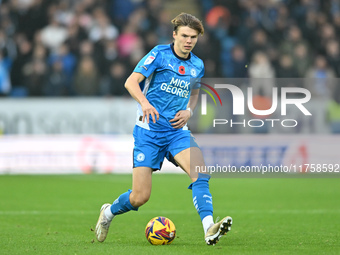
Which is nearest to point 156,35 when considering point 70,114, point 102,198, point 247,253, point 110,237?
point 70,114

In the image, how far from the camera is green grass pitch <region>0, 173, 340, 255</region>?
6637mm

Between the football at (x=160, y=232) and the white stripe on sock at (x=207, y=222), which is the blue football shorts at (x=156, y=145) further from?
the white stripe on sock at (x=207, y=222)

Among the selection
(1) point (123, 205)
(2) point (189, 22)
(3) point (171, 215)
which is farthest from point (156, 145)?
(3) point (171, 215)

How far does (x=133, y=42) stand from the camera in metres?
18.6

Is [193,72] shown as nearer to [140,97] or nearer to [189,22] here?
[189,22]

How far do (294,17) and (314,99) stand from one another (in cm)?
451

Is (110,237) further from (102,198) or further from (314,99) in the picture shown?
(314,99)

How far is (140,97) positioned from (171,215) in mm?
3404

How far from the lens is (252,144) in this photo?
15.9 metres

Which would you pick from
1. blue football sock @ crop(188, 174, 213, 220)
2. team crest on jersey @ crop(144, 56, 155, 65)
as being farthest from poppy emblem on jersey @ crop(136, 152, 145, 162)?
team crest on jersey @ crop(144, 56, 155, 65)

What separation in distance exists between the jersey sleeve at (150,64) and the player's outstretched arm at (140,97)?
0.05 metres

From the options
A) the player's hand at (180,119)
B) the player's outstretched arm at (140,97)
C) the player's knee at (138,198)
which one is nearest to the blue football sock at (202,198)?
the player's knee at (138,198)

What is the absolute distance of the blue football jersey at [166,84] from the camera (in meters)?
6.89

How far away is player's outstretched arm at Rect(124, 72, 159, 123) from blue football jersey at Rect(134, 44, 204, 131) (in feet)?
0.54
